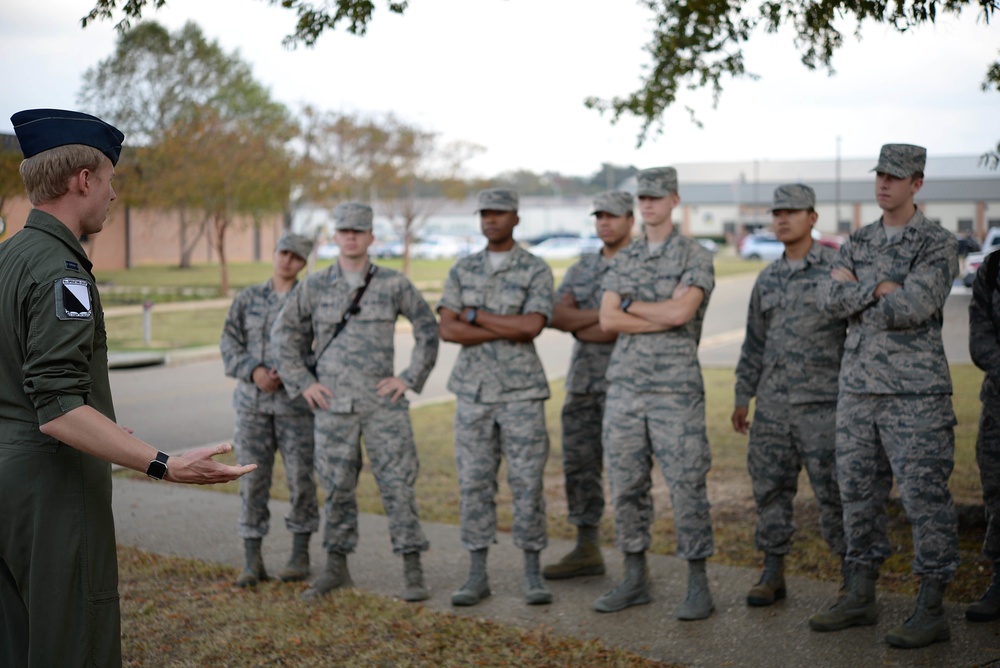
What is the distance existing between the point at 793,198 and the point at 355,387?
8.58 feet

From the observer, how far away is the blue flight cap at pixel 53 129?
10.1 ft

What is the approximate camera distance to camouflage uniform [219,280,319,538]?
243 inches

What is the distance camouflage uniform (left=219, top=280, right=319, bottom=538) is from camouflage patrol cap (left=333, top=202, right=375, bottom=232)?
68 cm

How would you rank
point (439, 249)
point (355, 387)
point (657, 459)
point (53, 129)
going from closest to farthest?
1. point (53, 129)
2. point (657, 459)
3. point (355, 387)
4. point (439, 249)

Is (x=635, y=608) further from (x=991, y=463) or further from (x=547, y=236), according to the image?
(x=547, y=236)

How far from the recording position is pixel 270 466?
249 inches

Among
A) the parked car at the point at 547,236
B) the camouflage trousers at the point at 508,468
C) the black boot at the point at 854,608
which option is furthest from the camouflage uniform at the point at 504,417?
the parked car at the point at 547,236

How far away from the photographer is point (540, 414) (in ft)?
19.4

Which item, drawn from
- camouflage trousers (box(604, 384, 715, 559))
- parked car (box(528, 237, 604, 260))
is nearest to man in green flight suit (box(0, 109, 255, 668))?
camouflage trousers (box(604, 384, 715, 559))

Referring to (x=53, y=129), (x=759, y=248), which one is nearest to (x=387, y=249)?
(x=759, y=248)

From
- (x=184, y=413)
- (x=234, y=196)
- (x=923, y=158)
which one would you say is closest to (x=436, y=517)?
(x=923, y=158)

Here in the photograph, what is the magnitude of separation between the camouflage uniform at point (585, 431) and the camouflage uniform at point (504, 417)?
45cm

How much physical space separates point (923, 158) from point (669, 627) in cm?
259

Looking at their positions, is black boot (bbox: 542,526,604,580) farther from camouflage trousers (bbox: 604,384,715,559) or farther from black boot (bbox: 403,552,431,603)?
black boot (bbox: 403,552,431,603)
